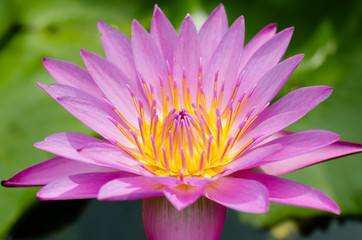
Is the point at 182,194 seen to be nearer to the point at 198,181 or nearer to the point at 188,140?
the point at 198,181

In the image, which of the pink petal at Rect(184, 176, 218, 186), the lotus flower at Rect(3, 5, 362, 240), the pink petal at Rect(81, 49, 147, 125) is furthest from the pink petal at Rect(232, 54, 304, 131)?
the pink petal at Rect(81, 49, 147, 125)

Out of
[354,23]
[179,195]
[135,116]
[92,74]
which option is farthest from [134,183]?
[354,23]

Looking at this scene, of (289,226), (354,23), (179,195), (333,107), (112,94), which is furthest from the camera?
(354,23)

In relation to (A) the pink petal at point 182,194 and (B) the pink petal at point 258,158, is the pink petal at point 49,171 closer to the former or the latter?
(A) the pink petal at point 182,194

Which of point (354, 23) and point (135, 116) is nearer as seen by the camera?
point (135, 116)

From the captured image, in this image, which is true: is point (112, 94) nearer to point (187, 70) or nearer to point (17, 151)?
point (187, 70)

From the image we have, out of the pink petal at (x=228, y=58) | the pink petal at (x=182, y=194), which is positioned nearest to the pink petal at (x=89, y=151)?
the pink petal at (x=182, y=194)

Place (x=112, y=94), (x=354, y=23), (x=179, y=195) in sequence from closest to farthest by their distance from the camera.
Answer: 1. (x=179, y=195)
2. (x=112, y=94)
3. (x=354, y=23)

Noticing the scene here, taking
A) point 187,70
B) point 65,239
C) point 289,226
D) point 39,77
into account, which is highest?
point 39,77
